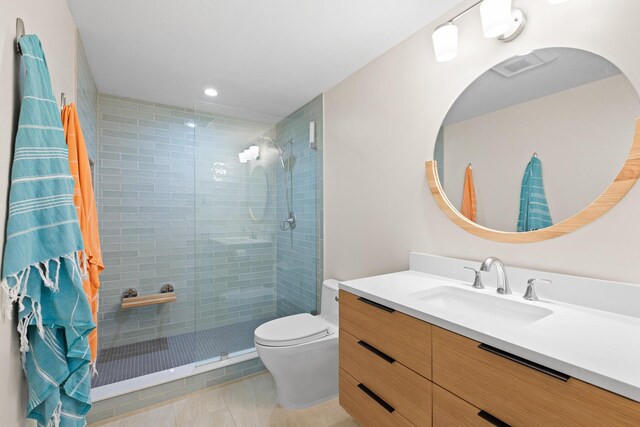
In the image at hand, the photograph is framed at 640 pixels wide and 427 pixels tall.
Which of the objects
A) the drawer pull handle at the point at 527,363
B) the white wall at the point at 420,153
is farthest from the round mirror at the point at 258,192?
the drawer pull handle at the point at 527,363

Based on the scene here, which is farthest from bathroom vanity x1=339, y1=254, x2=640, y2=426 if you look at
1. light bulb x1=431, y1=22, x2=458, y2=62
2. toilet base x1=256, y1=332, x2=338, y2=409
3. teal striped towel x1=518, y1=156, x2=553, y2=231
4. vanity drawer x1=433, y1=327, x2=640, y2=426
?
light bulb x1=431, y1=22, x2=458, y2=62

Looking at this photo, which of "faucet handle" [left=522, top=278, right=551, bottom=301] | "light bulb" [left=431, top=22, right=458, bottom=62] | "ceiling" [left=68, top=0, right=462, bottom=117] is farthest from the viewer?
"ceiling" [left=68, top=0, right=462, bottom=117]

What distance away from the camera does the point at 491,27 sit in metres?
1.30

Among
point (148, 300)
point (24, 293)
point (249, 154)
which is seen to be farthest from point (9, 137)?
point (148, 300)

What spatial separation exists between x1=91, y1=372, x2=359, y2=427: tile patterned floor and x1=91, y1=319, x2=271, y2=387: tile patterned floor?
327 mm

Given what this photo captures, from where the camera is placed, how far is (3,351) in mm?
872

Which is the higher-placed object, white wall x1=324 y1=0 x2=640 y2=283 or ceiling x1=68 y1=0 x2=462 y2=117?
ceiling x1=68 y1=0 x2=462 y2=117

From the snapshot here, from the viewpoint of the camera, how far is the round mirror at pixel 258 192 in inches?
98.6

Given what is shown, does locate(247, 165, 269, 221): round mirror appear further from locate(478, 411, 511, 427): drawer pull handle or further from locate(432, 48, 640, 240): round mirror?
locate(478, 411, 511, 427): drawer pull handle

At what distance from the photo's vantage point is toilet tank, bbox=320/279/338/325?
2311 mm

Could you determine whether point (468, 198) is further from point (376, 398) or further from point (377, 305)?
point (376, 398)

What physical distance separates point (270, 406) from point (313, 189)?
175 centimetres

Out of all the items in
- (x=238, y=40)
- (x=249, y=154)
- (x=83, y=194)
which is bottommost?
(x=83, y=194)

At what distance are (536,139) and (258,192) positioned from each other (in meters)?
1.92
